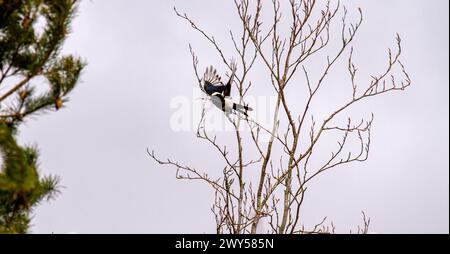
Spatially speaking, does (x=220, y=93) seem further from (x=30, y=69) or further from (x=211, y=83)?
(x=30, y=69)

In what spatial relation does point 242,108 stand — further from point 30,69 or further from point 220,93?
point 30,69

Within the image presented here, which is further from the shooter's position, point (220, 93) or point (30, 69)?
point (220, 93)

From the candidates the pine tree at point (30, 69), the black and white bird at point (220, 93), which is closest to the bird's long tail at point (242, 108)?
the black and white bird at point (220, 93)

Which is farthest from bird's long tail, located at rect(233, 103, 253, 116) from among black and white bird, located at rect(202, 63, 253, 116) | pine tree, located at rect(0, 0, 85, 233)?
pine tree, located at rect(0, 0, 85, 233)

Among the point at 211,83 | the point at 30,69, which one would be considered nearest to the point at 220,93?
the point at 211,83

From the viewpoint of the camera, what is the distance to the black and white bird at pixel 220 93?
5.90m

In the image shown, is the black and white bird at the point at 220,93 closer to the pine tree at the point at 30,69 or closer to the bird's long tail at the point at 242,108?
the bird's long tail at the point at 242,108

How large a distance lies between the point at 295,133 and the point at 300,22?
1272 mm

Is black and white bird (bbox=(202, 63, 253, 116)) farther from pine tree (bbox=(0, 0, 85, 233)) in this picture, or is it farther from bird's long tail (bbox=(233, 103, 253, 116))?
pine tree (bbox=(0, 0, 85, 233))

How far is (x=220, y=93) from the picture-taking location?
661 centimetres

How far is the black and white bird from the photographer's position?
590cm
